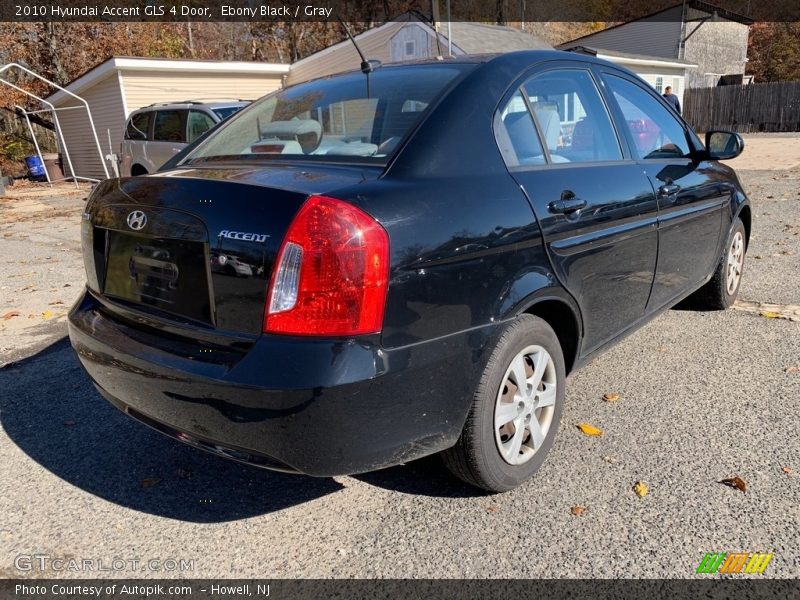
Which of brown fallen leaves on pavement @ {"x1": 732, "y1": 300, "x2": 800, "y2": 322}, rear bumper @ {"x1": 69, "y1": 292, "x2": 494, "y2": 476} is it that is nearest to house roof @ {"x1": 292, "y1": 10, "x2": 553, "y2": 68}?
brown fallen leaves on pavement @ {"x1": 732, "y1": 300, "x2": 800, "y2": 322}

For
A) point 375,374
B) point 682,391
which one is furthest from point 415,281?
point 682,391

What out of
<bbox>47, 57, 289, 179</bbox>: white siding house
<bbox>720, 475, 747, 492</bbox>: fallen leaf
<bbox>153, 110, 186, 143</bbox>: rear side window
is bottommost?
<bbox>720, 475, 747, 492</bbox>: fallen leaf

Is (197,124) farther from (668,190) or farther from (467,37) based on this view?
(467,37)

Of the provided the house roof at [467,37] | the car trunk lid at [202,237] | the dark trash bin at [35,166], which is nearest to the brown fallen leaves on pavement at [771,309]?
the car trunk lid at [202,237]

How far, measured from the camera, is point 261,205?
80.1 inches

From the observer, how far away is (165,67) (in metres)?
18.1

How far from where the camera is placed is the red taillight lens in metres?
1.94

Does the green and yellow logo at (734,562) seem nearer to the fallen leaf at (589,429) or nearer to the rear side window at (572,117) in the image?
the fallen leaf at (589,429)

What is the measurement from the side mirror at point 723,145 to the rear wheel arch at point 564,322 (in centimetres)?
196

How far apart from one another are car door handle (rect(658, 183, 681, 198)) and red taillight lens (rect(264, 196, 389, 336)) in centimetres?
211

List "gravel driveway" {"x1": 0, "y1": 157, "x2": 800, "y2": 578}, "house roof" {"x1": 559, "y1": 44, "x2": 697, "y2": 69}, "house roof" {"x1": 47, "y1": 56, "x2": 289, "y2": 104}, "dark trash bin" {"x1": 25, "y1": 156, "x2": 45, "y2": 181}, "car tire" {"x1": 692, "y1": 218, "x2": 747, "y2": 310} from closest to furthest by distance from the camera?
"gravel driveway" {"x1": 0, "y1": 157, "x2": 800, "y2": 578} < "car tire" {"x1": 692, "y1": 218, "x2": 747, "y2": 310} < "house roof" {"x1": 47, "y1": 56, "x2": 289, "y2": 104} < "dark trash bin" {"x1": 25, "y1": 156, "x2": 45, "y2": 181} < "house roof" {"x1": 559, "y1": 44, "x2": 697, "y2": 69}

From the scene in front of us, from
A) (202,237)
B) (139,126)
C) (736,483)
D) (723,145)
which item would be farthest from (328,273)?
(139,126)

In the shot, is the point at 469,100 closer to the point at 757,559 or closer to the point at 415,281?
the point at 415,281

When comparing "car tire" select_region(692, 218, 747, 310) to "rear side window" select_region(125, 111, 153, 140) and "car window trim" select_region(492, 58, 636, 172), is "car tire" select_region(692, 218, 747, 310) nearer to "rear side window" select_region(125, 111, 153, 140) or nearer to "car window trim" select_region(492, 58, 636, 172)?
"car window trim" select_region(492, 58, 636, 172)
